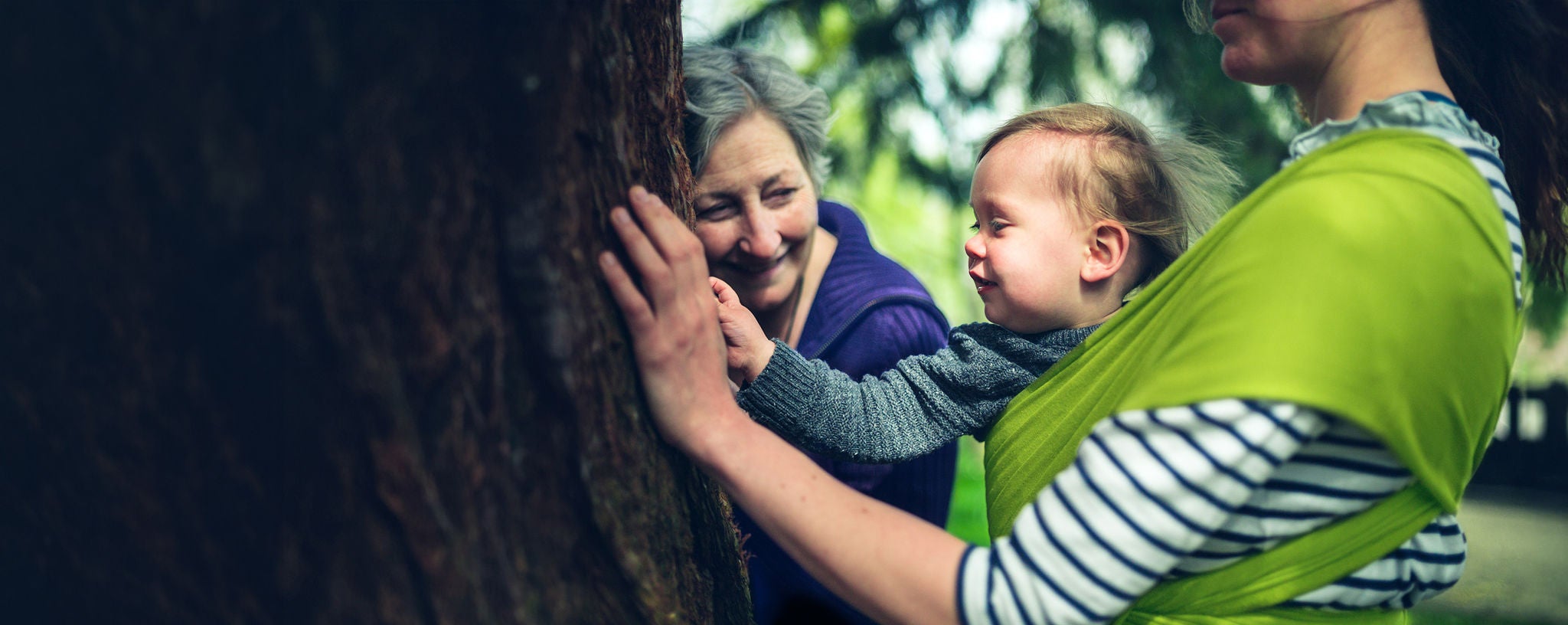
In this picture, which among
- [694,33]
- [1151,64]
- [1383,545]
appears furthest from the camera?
[1151,64]

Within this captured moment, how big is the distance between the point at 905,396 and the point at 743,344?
37 cm

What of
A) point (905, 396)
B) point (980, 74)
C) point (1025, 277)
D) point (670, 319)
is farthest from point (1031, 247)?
point (980, 74)

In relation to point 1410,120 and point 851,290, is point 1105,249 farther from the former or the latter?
point 851,290

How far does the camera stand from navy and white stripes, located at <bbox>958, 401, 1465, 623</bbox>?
39.2 inches

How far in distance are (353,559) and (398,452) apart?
0.40 ft

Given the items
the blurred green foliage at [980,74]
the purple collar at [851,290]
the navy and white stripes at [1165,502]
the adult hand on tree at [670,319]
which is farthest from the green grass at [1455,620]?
the adult hand on tree at [670,319]

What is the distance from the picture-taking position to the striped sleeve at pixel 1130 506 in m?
0.99

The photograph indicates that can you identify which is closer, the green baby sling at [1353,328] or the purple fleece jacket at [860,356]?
the green baby sling at [1353,328]

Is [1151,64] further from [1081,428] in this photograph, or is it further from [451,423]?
[451,423]

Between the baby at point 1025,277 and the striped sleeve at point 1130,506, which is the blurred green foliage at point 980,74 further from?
the striped sleeve at point 1130,506

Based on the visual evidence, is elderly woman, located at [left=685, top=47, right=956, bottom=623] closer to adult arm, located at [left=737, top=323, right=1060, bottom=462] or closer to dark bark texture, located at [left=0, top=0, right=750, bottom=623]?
adult arm, located at [left=737, top=323, right=1060, bottom=462]

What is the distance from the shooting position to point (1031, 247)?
1.75m

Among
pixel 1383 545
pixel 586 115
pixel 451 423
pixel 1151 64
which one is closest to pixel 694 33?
pixel 586 115

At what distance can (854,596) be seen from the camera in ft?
3.83
